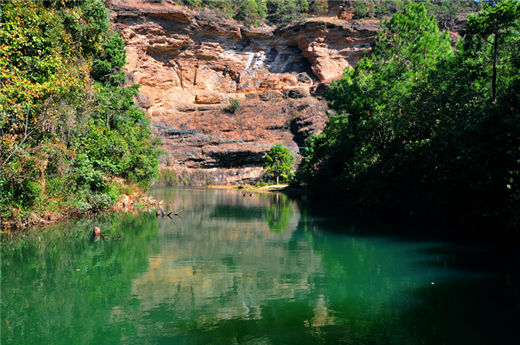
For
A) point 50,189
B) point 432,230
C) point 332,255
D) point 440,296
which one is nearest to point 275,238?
point 332,255

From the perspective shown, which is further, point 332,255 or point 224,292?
point 332,255

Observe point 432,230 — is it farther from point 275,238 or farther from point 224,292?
point 224,292

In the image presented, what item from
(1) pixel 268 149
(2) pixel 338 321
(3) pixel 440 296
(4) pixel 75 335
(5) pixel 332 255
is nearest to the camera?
(4) pixel 75 335

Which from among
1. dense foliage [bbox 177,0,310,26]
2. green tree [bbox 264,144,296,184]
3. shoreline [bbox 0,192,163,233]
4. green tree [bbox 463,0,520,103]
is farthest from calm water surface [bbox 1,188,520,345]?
dense foliage [bbox 177,0,310,26]

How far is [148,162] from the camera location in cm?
2575

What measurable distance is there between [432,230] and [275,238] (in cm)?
639

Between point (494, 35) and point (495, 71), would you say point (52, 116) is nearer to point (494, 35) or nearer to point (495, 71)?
point (495, 71)

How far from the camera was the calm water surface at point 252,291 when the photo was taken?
245 inches

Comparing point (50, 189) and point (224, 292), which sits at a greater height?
point (50, 189)

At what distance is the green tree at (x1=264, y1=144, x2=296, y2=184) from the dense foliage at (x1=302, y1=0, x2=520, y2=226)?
30.6 metres

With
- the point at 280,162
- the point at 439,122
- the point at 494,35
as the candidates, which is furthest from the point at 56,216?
the point at 280,162

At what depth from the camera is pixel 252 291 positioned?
8469 mm

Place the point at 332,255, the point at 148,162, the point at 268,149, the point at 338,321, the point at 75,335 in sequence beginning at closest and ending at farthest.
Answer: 1. the point at 75,335
2. the point at 338,321
3. the point at 332,255
4. the point at 148,162
5. the point at 268,149

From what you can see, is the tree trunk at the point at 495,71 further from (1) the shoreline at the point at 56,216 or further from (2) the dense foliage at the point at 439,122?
(1) the shoreline at the point at 56,216
